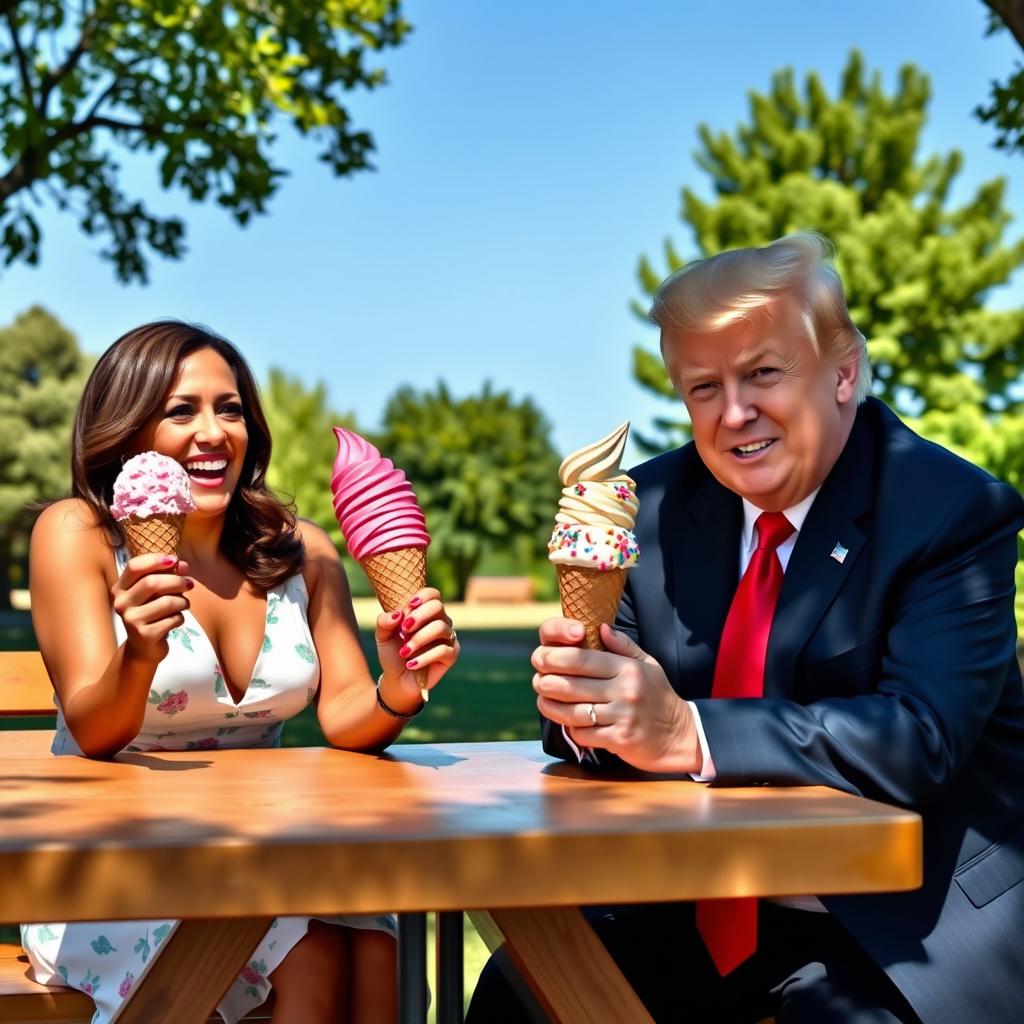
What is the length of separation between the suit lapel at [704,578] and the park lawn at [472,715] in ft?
8.85

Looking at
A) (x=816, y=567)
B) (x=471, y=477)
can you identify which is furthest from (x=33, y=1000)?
(x=471, y=477)

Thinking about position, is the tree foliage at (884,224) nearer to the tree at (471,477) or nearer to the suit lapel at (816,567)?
the tree at (471,477)

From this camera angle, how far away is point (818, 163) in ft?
145

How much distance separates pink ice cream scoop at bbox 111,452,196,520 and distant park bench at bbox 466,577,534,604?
55633 millimetres

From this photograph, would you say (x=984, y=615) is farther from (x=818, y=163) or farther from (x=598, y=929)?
(x=818, y=163)

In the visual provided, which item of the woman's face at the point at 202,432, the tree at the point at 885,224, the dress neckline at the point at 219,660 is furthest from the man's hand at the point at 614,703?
the tree at the point at 885,224

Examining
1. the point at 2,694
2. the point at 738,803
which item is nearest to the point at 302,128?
the point at 2,694

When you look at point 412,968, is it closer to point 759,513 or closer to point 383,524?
point 383,524

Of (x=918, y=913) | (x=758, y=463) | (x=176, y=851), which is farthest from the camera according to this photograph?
(x=758, y=463)

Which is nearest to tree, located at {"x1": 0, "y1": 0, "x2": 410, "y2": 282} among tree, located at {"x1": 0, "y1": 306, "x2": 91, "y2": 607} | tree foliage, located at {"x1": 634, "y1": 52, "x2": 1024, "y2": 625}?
tree foliage, located at {"x1": 634, "y1": 52, "x2": 1024, "y2": 625}

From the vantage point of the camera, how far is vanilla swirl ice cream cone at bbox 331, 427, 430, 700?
9.63 feet

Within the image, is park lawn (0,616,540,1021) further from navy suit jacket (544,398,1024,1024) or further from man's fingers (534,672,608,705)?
man's fingers (534,672,608,705)

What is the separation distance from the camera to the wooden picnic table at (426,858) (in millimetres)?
1940

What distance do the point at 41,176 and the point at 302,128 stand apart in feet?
7.89
